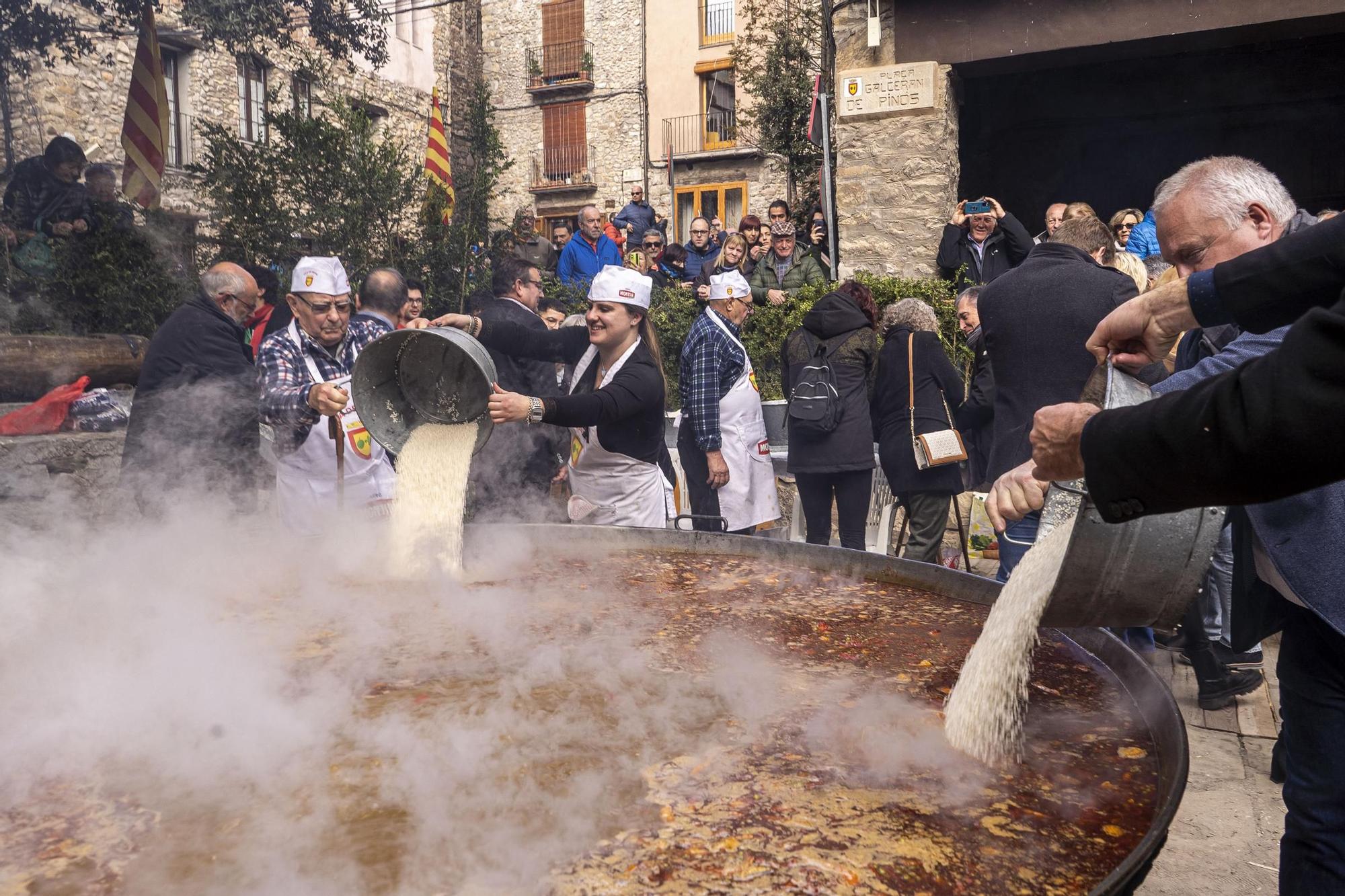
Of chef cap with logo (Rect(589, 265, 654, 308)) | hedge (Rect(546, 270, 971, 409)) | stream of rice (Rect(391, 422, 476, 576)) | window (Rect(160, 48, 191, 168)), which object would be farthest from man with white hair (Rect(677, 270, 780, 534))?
window (Rect(160, 48, 191, 168))

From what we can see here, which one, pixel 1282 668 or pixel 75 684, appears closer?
pixel 1282 668

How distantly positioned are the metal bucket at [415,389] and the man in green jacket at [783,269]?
18.6ft

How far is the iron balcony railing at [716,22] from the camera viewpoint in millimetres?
23203

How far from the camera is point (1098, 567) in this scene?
1792mm

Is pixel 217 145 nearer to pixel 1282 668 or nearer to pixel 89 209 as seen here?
pixel 89 209

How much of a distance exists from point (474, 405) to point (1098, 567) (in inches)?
94.8

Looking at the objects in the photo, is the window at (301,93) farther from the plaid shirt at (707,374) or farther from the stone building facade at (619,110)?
the stone building facade at (619,110)

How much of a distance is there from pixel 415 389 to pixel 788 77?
1389 cm

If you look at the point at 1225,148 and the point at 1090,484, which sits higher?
the point at 1225,148

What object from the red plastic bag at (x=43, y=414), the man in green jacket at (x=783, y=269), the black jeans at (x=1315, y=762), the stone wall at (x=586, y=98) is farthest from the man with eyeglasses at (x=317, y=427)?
→ the stone wall at (x=586, y=98)

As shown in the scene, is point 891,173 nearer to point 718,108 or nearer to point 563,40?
point 718,108

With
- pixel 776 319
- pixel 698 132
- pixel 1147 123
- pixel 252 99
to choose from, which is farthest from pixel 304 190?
pixel 698 132

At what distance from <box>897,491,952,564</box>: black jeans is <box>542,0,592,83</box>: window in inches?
842

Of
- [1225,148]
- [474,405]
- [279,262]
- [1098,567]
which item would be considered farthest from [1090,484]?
[1225,148]
